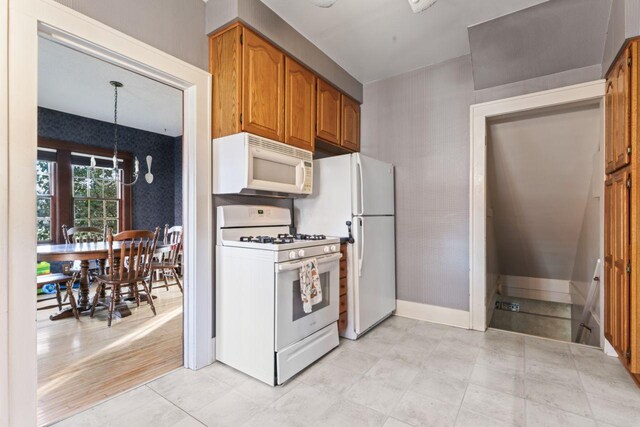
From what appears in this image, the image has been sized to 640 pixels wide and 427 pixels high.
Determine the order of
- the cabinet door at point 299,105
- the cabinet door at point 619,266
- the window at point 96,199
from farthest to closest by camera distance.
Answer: the window at point 96,199, the cabinet door at point 299,105, the cabinet door at point 619,266

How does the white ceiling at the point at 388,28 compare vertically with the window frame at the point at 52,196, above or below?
above

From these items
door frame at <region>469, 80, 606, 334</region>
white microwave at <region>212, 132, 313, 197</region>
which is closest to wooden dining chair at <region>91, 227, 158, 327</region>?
white microwave at <region>212, 132, 313, 197</region>

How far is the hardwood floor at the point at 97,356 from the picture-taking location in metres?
1.87

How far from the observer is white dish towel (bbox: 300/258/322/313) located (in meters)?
2.09

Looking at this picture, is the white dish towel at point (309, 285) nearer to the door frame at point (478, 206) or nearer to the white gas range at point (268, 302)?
the white gas range at point (268, 302)

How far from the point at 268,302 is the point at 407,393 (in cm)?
102

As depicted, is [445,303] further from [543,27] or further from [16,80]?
[16,80]

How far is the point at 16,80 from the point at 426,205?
311 cm

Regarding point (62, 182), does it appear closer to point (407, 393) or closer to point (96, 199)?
point (96, 199)

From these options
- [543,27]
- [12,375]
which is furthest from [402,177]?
[12,375]

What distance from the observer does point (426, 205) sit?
318 centimetres

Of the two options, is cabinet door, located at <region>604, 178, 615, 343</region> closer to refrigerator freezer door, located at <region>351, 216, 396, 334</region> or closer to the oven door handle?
refrigerator freezer door, located at <region>351, 216, 396, 334</region>

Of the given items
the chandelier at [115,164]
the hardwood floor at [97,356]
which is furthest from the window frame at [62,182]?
the hardwood floor at [97,356]

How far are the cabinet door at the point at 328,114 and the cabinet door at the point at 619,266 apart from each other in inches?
86.9
